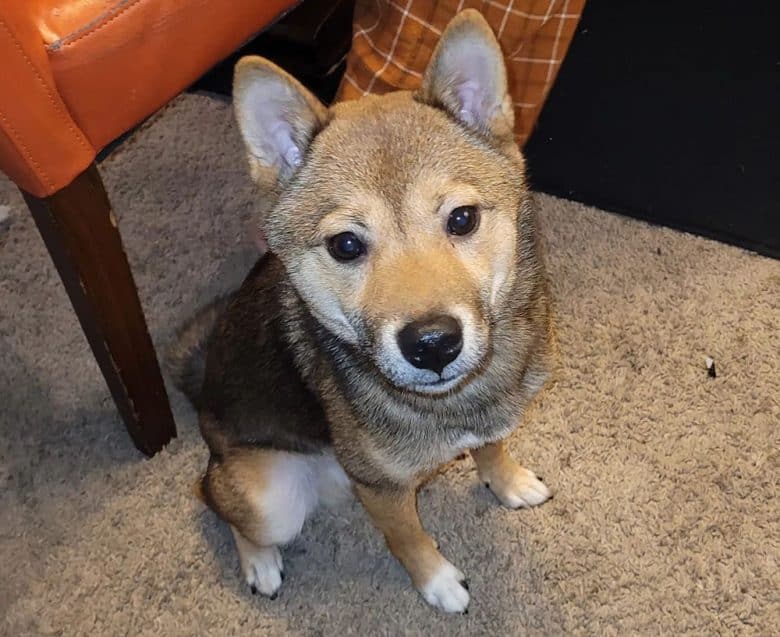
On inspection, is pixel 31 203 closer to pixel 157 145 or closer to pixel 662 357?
pixel 157 145

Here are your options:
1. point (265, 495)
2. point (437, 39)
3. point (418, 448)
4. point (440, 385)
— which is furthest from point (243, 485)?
point (437, 39)

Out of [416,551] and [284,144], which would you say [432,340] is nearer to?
[284,144]

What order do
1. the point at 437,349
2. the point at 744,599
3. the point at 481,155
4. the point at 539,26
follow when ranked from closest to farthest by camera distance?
the point at 437,349
the point at 481,155
the point at 744,599
the point at 539,26

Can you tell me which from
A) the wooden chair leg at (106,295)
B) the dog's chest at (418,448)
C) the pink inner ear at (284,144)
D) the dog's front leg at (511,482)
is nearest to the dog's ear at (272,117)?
the pink inner ear at (284,144)

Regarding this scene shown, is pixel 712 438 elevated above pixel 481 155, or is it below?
below

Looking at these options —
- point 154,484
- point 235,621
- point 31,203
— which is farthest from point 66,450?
point 31,203

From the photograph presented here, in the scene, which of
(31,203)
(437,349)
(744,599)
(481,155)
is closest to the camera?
(437,349)

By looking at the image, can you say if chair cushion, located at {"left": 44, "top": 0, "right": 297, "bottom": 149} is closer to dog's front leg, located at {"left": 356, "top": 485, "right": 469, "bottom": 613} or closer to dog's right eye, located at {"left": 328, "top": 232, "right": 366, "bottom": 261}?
dog's right eye, located at {"left": 328, "top": 232, "right": 366, "bottom": 261}

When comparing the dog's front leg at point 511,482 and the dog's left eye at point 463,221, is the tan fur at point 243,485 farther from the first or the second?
the dog's left eye at point 463,221

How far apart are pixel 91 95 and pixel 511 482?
1010mm

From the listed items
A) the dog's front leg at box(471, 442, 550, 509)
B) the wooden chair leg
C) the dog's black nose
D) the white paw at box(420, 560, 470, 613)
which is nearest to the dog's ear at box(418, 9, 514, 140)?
the dog's black nose

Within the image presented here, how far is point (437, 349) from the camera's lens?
110 cm

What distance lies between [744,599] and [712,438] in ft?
1.07

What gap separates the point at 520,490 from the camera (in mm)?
1687
